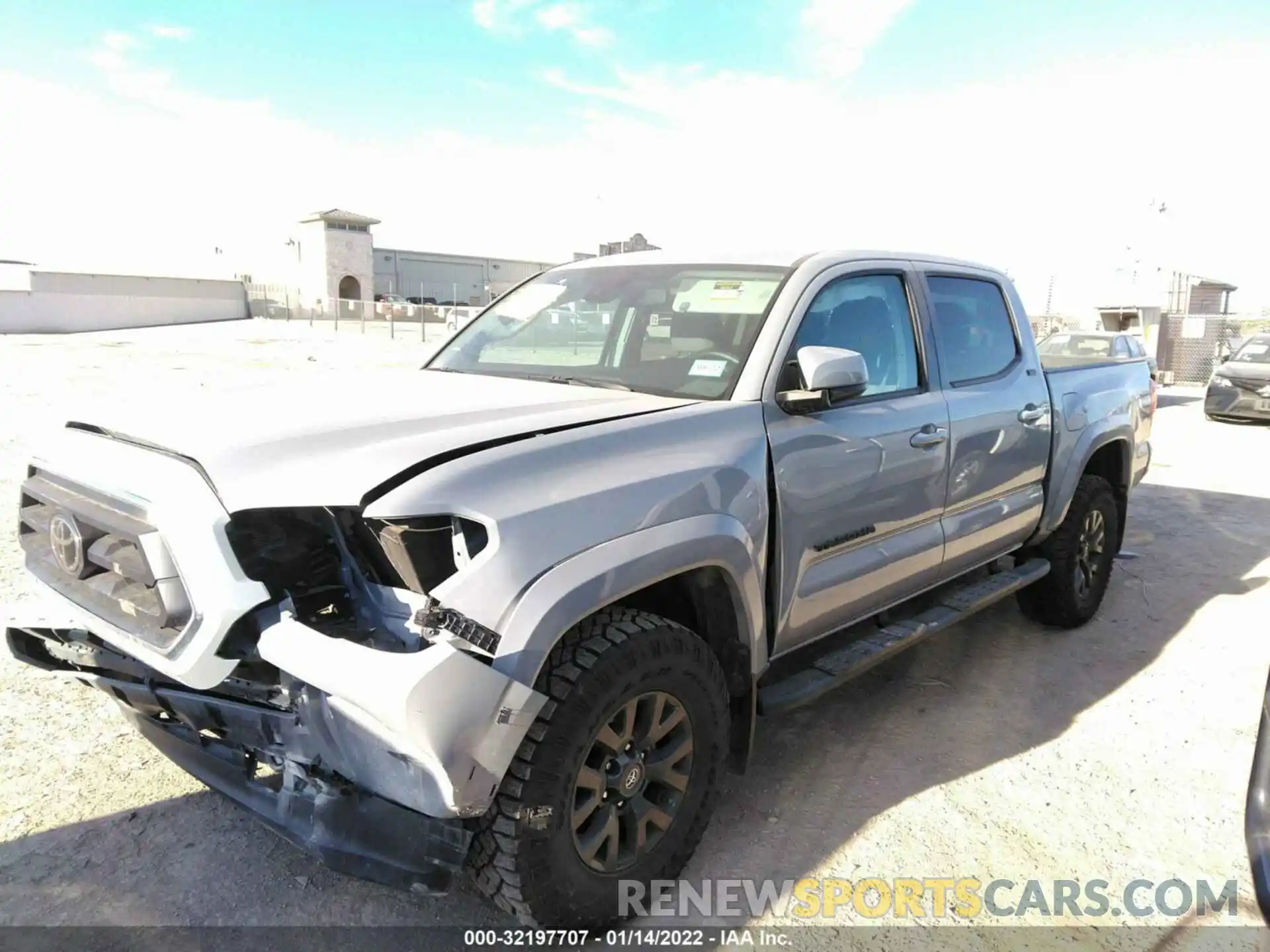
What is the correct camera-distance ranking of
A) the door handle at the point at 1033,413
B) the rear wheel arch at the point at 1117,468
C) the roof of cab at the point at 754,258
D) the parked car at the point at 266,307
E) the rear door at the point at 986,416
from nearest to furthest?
the roof of cab at the point at 754,258, the rear door at the point at 986,416, the door handle at the point at 1033,413, the rear wheel arch at the point at 1117,468, the parked car at the point at 266,307

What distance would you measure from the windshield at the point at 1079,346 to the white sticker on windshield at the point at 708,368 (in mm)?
12893

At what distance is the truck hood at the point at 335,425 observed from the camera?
2.12 meters

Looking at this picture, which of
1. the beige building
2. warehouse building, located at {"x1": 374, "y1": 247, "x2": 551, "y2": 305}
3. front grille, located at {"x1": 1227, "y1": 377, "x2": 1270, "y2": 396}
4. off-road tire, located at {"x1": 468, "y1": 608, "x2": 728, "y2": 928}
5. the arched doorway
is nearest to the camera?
off-road tire, located at {"x1": 468, "y1": 608, "x2": 728, "y2": 928}

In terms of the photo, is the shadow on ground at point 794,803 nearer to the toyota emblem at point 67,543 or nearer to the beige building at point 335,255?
the toyota emblem at point 67,543

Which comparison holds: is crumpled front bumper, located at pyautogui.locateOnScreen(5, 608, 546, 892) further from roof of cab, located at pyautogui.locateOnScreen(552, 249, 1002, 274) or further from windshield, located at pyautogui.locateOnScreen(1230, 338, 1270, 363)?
windshield, located at pyautogui.locateOnScreen(1230, 338, 1270, 363)

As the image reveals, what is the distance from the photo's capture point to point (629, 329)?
3539 mm

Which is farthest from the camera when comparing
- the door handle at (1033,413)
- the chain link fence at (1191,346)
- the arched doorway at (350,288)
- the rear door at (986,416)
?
the arched doorway at (350,288)

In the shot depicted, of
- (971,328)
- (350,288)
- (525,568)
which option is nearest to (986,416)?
(971,328)

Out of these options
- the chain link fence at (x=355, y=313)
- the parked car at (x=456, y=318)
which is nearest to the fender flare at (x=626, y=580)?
the parked car at (x=456, y=318)

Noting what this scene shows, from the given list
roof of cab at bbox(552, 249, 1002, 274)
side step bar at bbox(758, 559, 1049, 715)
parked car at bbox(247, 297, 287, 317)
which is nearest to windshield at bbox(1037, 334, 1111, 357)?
side step bar at bbox(758, 559, 1049, 715)

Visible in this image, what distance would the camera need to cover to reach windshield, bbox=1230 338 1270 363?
Answer: 1459cm

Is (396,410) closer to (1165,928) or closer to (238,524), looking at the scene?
(238,524)

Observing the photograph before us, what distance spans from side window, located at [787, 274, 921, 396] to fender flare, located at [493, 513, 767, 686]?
868 mm

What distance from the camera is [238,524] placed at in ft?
7.14
